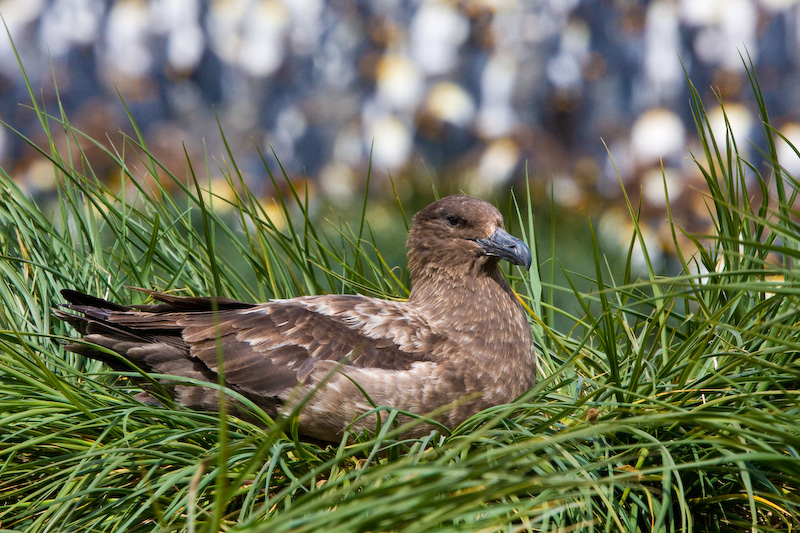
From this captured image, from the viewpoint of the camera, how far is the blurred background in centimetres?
606

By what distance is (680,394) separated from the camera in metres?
2.21

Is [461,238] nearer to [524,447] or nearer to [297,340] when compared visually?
[297,340]

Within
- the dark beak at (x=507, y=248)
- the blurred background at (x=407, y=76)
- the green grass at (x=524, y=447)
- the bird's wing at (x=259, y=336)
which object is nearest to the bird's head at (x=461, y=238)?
the dark beak at (x=507, y=248)

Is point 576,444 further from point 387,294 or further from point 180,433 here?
point 387,294

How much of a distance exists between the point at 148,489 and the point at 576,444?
1.04 m

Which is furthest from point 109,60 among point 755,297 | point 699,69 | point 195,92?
point 755,297

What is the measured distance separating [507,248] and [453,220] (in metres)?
0.32

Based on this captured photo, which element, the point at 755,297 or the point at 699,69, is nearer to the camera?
the point at 755,297

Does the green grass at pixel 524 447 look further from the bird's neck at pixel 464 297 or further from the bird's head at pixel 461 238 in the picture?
the bird's head at pixel 461 238

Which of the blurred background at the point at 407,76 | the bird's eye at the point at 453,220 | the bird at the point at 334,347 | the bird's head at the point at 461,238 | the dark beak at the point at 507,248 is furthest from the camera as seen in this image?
the blurred background at the point at 407,76

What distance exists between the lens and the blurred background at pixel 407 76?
6.06 metres

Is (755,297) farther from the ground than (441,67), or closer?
closer

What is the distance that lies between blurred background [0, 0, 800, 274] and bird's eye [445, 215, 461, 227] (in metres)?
2.93

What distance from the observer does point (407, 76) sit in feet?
20.6
